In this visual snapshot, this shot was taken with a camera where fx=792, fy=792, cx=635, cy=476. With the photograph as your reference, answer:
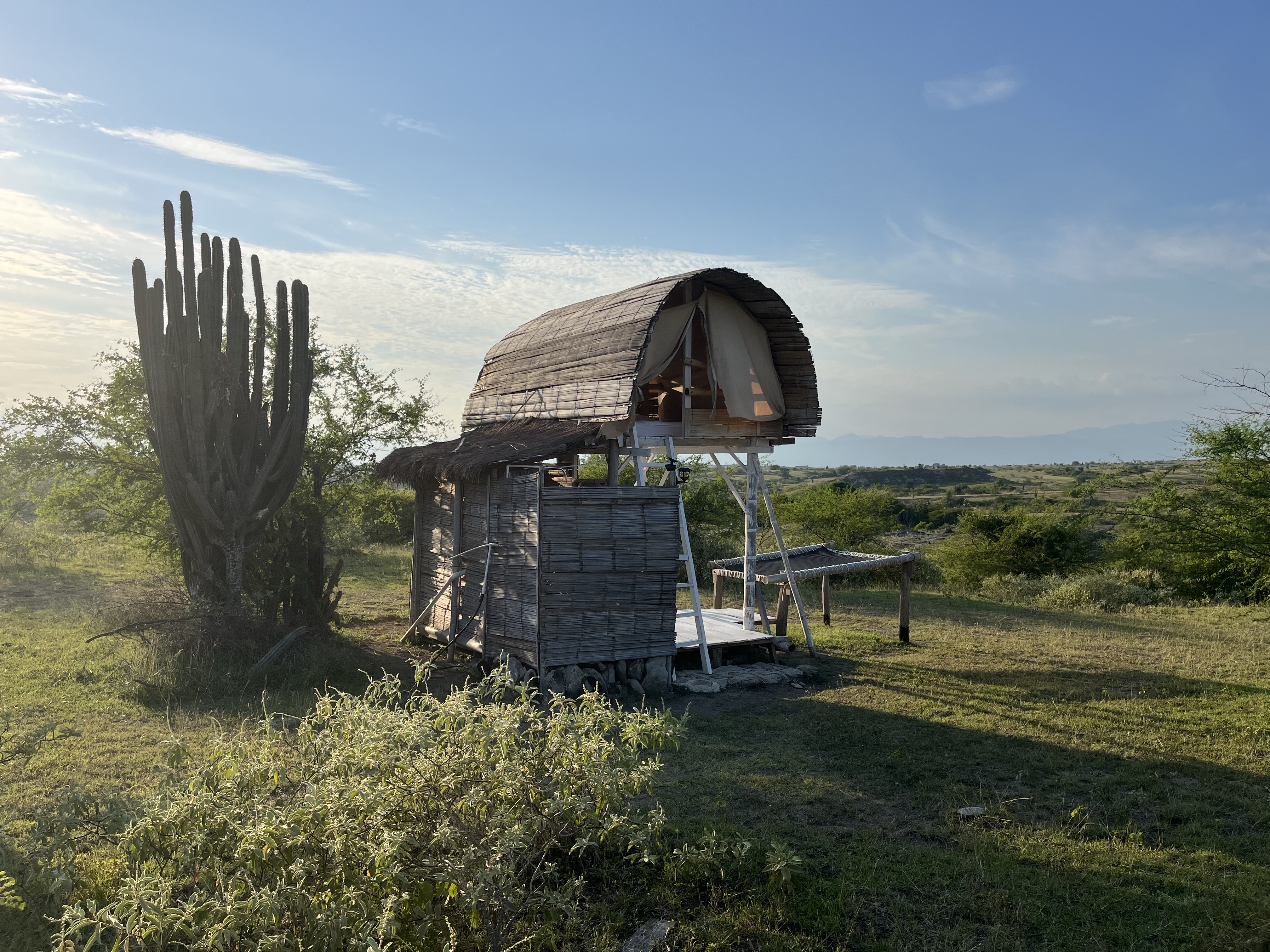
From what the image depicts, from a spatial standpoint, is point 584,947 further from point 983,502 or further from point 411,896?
point 983,502

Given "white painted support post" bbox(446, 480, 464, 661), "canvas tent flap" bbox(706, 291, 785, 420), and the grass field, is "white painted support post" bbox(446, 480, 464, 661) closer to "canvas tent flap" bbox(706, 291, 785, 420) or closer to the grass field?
the grass field

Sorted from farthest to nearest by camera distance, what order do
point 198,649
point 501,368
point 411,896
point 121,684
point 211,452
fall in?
point 501,368
point 211,452
point 198,649
point 121,684
point 411,896

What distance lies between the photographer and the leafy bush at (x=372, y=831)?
302 centimetres

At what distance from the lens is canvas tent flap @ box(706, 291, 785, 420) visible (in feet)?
34.8

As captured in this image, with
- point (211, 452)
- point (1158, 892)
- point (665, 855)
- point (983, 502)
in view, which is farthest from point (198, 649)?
point (983, 502)

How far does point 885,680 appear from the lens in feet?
32.5

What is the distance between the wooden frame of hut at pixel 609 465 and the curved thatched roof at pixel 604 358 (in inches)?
1.0

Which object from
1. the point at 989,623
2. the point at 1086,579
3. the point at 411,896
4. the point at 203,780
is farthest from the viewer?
the point at 1086,579

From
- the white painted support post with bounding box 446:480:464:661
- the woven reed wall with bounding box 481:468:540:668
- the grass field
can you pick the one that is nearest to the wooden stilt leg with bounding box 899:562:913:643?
the grass field

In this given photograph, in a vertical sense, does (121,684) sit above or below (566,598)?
below

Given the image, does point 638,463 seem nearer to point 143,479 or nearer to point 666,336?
point 666,336

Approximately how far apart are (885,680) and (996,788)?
12.0ft

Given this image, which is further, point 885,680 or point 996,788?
→ point 885,680

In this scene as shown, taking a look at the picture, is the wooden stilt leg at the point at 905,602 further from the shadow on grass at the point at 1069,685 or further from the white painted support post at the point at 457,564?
the white painted support post at the point at 457,564
